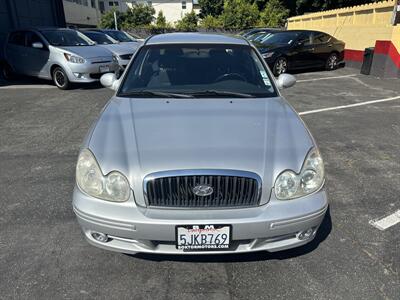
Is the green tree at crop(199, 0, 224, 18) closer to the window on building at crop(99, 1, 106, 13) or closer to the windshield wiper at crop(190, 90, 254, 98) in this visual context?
the window on building at crop(99, 1, 106, 13)

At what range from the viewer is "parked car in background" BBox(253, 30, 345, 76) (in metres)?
11.9

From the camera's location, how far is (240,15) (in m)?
39.0

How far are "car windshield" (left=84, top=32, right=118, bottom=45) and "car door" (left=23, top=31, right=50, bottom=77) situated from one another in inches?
116

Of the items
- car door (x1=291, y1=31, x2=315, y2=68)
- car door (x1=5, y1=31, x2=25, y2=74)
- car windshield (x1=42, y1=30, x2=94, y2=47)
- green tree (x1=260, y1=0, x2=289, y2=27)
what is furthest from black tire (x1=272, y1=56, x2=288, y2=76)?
green tree (x1=260, y1=0, x2=289, y2=27)

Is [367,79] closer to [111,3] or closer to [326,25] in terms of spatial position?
[326,25]

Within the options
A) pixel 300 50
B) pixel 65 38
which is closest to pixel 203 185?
pixel 65 38

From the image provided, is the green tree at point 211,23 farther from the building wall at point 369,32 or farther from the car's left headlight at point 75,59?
the car's left headlight at point 75,59

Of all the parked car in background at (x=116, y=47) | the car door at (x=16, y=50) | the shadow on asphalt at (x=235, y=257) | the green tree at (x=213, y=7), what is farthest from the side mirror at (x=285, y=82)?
the green tree at (x=213, y=7)

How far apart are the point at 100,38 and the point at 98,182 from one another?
1167cm

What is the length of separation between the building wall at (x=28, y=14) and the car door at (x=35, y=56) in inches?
135

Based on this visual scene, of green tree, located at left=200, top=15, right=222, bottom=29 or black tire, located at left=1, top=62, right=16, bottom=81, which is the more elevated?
black tire, located at left=1, top=62, right=16, bottom=81

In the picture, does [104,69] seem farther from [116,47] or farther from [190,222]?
[190,222]

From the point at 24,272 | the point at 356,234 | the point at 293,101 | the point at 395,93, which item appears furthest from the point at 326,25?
the point at 24,272

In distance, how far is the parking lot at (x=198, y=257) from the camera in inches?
98.4
